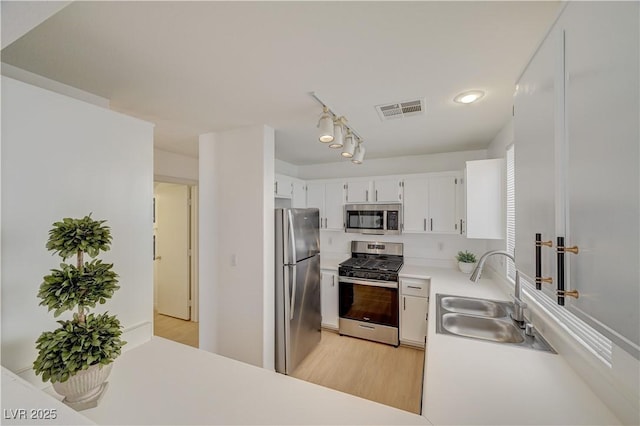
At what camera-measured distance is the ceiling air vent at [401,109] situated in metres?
1.85

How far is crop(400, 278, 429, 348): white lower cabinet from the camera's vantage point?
2879 millimetres

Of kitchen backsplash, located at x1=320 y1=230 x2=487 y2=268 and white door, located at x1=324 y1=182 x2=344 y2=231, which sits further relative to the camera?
white door, located at x1=324 y1=182 x2=344 y2=231

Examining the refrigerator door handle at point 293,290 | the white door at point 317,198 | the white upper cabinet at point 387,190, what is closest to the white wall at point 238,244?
the refrigerator door handle at point 293,290

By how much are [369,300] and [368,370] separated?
78cm

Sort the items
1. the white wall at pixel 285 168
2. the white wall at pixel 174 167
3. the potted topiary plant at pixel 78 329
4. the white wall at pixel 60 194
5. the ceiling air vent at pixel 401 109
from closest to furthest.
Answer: the potted topiary plant at pixel 78 329, the white wall at pixel 60 194, the ceiling air vent at pixel 401 109, the white wall at pixel 174 167, the white wall at pixel 285 168

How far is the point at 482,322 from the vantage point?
1.83 meters

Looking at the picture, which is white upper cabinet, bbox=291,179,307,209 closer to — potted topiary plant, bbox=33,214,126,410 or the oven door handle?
the oven door handle

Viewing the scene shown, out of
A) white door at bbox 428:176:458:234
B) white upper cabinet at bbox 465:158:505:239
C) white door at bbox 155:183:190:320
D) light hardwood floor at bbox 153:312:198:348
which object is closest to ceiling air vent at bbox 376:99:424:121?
white upper cabinet at bbox 465:158:505:239

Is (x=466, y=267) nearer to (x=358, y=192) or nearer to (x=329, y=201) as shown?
(x=358, y=192)

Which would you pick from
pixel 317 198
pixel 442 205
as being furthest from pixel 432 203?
pixel 317 198

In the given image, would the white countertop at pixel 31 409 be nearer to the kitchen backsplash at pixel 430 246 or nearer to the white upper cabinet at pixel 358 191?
the white upper cabinet at pixel 358 191

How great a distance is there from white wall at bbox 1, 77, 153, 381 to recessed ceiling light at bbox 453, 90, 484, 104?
2.03 metres

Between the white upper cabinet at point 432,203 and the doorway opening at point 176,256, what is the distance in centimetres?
316

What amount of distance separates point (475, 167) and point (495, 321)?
4.27 ft
